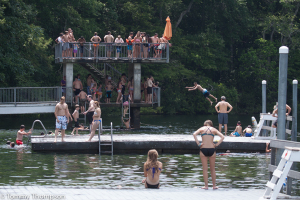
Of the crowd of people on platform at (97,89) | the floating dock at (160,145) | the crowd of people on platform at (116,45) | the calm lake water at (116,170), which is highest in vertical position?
the crowd of people on platform at (116,45)

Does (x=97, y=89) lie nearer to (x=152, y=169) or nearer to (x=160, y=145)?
(x=160, y=145)

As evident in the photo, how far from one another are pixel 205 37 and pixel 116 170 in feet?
146

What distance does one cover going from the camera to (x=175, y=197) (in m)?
10.9

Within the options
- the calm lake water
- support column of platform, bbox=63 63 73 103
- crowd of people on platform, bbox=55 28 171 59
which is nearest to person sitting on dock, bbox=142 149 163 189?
the calm lake water

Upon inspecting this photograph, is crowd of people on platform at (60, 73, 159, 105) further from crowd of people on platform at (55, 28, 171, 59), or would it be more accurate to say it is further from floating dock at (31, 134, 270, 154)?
floating dock at (31, 134, 270, 154)

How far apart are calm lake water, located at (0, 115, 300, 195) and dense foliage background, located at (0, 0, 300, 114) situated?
28.3 meters

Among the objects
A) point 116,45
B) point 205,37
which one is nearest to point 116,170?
point 116,45

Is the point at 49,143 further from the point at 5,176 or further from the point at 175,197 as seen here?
the point at 175,197

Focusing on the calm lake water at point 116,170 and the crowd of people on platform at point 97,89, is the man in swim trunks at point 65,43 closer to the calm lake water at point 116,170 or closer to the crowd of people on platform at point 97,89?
the crowd of people on platform at point 97,89

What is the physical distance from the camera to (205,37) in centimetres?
6000

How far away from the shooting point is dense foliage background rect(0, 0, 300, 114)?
165ft

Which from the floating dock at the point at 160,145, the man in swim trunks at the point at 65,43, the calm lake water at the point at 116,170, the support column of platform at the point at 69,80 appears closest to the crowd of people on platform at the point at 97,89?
the support column of platform at the point at 69,80

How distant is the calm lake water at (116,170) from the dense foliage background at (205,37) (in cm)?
2826

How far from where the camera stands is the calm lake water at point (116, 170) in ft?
48.1
